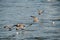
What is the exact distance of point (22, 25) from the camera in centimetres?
599

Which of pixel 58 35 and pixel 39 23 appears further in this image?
pixel 39 23

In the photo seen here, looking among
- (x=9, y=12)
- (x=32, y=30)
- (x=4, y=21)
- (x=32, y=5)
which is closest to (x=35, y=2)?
(x=32, y=5)

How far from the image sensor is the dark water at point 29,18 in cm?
545

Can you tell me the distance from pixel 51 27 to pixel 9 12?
1887mm

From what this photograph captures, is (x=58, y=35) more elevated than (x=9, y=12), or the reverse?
(x=9, y=12)

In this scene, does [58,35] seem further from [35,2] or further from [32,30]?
[35,2]

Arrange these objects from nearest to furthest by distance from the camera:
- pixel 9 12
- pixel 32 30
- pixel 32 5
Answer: pixel 32 30
pixel 9 12
pixel 32 5

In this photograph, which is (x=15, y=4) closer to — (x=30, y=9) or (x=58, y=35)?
(x=30, y=9)

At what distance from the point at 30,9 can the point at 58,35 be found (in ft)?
7.88

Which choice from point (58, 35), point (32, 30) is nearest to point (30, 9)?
point (32, 30)

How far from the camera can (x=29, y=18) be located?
6.64 meters

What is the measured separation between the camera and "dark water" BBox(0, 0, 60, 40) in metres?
5.45

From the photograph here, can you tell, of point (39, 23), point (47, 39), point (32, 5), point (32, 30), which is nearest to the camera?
point (47, 39)

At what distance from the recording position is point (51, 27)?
588cm
